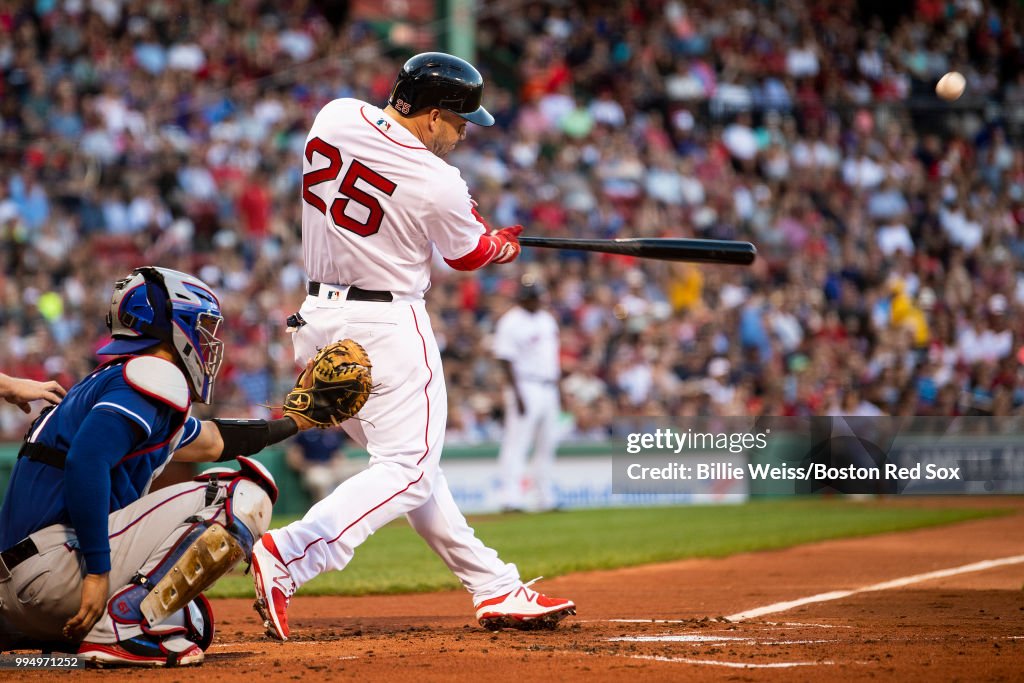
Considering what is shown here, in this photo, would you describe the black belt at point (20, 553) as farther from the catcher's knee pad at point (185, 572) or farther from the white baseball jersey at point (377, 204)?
the white baseball jersey at point (377, 204)

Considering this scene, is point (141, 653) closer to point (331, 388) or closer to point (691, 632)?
point (331, 388)

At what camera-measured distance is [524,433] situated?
13.5 m

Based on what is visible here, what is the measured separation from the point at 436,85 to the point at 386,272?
2.63 ft

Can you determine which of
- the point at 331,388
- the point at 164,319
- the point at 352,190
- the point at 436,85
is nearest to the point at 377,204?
the point at 352,190

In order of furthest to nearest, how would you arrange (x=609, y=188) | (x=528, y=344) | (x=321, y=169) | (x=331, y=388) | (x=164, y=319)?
(x=609, y=188) → (x=528, y=344) → (x=321, y=169) → (x=331, y=388) → (x=164, y=319)

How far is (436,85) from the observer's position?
17.6ft

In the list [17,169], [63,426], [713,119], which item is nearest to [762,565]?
[63,426]

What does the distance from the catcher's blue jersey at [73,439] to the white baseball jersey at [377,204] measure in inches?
41.0

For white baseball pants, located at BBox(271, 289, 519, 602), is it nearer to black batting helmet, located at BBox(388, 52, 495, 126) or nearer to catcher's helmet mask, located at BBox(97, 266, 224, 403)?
catcher's helmet mask, located at BBox(97, 266, 224, 403)

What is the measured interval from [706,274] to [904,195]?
14.3 feet

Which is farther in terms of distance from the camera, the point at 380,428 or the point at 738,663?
the point at 380,428

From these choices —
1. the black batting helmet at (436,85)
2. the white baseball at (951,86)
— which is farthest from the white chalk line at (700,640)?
the white baseball at (951,86)

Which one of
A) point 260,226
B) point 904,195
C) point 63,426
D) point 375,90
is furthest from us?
point 904,195

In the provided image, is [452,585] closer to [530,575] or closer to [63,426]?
[530,575]
